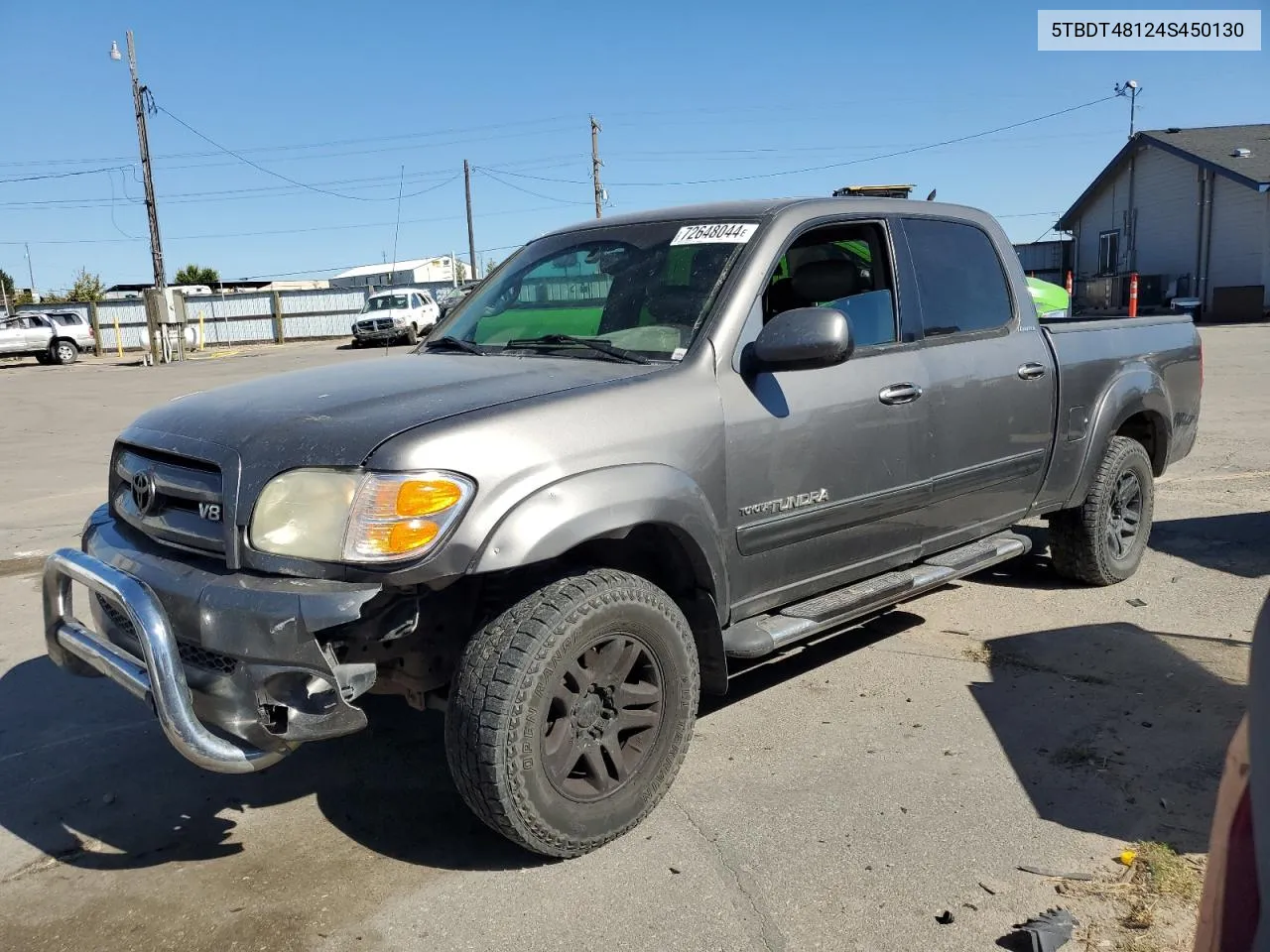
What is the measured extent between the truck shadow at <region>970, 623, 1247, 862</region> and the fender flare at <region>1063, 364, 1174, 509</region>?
2.33 feet

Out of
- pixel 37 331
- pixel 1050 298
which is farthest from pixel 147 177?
pixel 1050 298

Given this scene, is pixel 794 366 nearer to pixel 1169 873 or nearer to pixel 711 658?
pixel 711 658

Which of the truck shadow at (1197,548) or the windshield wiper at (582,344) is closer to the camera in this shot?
the windshield wiper at (582,344)

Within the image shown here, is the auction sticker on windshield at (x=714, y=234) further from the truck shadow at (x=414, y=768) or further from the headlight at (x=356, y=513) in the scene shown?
the truck shadow at (x=414, y=768)

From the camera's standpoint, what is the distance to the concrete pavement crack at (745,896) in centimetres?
268

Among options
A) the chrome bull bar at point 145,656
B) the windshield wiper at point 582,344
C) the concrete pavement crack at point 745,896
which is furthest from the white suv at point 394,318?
the concrete pavement crack at point 745,896

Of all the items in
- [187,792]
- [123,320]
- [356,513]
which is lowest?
[187,792]

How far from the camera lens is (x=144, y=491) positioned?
3.20m

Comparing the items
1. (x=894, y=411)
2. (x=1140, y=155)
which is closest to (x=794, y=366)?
(x=894, y=411)

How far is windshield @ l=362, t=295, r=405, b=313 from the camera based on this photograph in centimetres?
3484

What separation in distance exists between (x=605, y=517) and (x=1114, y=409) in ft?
10.8

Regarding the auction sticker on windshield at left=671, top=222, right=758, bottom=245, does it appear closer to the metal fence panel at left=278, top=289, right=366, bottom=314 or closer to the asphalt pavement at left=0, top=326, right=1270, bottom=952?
the asphalt pavement at left=0, top=326, right=1270, bottom=952

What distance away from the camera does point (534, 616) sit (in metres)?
2.90

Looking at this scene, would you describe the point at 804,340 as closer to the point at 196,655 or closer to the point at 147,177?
the point at 196,655
